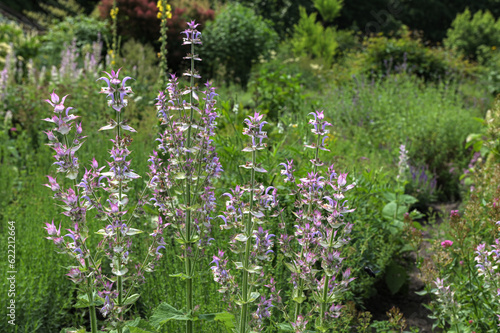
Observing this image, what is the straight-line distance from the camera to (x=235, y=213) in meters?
1.85

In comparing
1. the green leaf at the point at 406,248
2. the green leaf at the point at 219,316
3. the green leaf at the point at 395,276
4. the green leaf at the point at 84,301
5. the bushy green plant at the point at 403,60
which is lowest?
the green leaf at the point at 395,276

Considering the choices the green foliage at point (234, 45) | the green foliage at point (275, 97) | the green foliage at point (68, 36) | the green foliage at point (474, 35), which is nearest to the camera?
the green foliage at point (275, 97)

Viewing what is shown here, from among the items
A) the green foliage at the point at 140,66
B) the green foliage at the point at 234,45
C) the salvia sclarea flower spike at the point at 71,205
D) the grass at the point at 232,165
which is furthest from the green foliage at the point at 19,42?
the salvia sclarea flower spike at the point at 71,205

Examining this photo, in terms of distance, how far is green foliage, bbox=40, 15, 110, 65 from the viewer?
32.3 feet

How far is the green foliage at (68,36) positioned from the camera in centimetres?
986

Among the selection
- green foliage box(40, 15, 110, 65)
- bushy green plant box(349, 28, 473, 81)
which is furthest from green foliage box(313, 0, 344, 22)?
green foliage box(40, 15, 110, 65)

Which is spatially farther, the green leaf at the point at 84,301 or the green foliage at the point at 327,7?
the green foliage at the point at 327,7

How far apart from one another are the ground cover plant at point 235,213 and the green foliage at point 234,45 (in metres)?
2.82

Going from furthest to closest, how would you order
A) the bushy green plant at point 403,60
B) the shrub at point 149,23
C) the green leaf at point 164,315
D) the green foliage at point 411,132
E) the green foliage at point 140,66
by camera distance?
the shrub at point 149,23 < the bushy green plant at point 403,60 < the green foliage at point 140,66 < the green foliage at point 411,132 < the green leaf at point 164,315

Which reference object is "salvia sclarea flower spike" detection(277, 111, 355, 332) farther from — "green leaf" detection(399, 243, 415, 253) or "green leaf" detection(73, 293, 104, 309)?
"green leaf" detection(399, 243, 415, 253)

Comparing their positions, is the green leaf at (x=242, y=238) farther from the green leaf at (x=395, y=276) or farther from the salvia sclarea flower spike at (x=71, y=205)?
the green leaf at (x=395, y=276)

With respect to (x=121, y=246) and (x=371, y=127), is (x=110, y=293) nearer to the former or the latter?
(x=121, y=246)

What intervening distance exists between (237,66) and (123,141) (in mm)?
9612

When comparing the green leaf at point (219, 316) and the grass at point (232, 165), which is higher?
the green leaf at point (219, 316)
